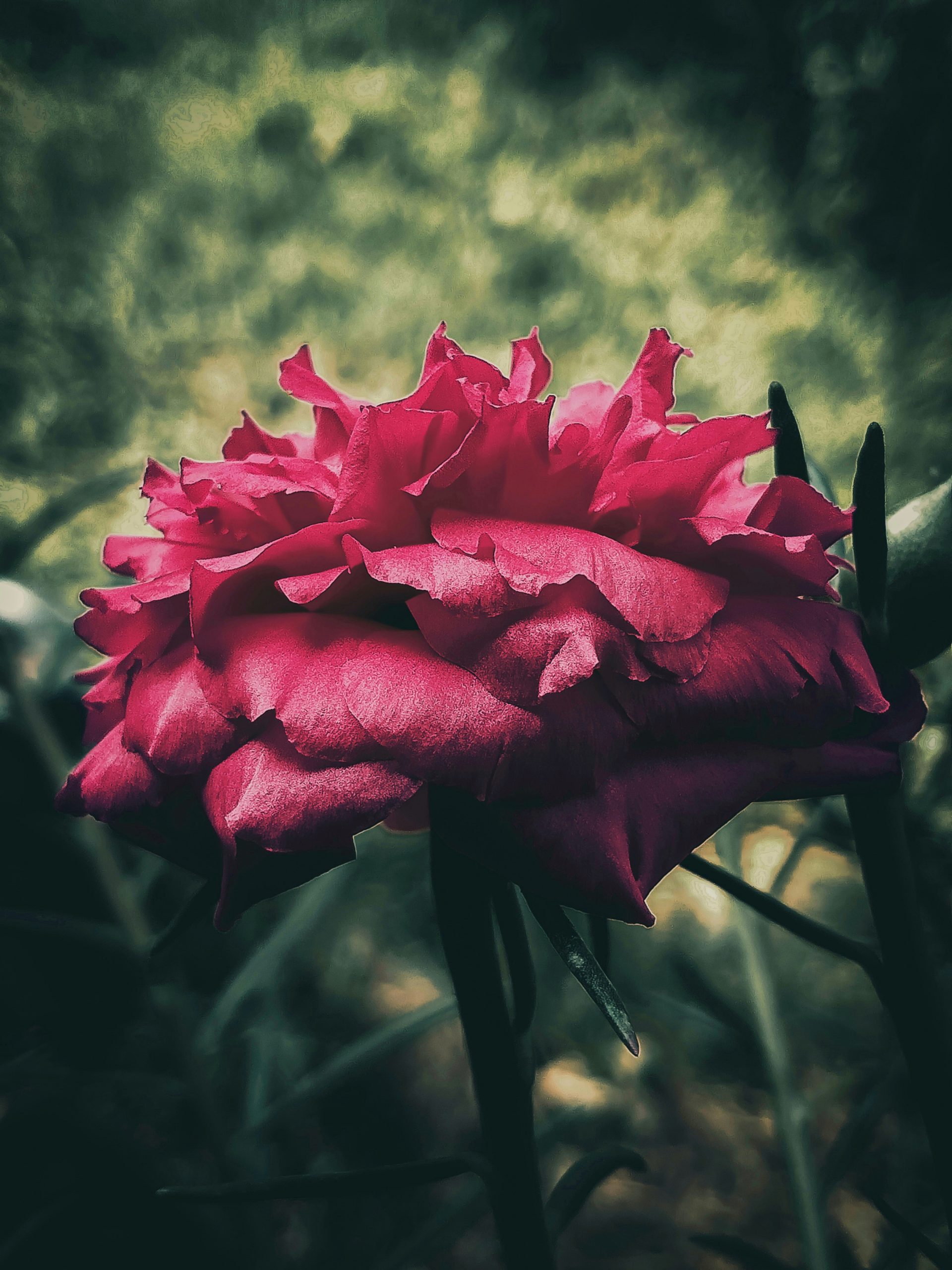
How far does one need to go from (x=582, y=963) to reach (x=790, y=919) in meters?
0.08

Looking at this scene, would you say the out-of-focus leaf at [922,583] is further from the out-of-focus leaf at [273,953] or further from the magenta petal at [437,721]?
the out-of-focus leaf at [273,953]

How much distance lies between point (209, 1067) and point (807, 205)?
21.2 inches

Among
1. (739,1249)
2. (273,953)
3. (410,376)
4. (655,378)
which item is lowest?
(739,1249)

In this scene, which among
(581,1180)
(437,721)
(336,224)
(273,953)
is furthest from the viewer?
(336,224)

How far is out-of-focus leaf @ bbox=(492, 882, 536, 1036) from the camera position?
18cm

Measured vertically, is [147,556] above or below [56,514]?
below

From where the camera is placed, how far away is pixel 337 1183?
18cm

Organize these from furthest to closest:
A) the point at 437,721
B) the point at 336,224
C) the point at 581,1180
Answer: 1. the point at 336,224
2. the point at 581,1180
3. the point at 437,721

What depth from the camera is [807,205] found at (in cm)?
42

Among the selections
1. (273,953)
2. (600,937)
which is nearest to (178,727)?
(600,937)

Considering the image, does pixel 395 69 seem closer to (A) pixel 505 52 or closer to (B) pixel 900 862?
(A) pixel 505 52

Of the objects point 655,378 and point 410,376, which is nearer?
point 655,378

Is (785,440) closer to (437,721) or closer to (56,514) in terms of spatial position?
(437,721)

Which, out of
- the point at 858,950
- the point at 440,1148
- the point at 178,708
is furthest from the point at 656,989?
the point at 178,708
